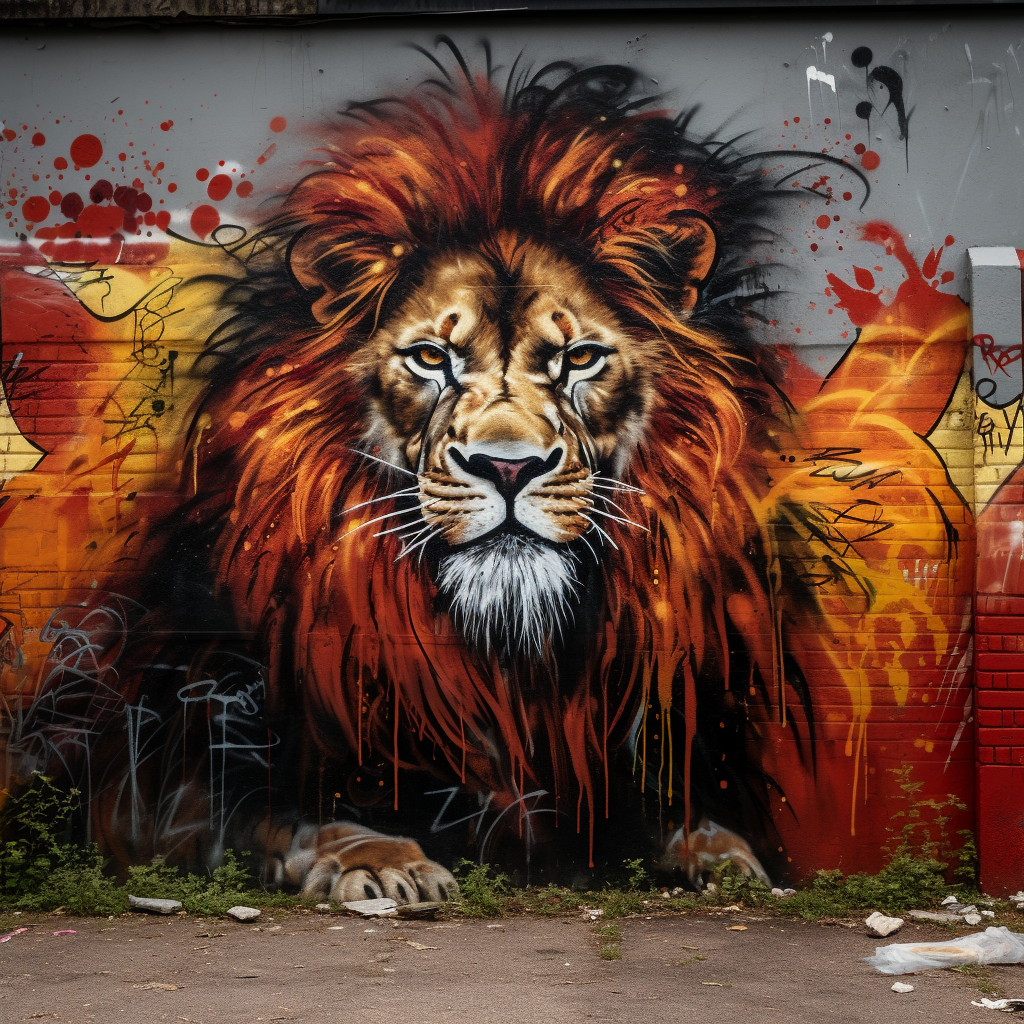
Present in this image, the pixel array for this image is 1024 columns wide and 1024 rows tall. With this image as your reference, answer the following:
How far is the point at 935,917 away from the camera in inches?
188

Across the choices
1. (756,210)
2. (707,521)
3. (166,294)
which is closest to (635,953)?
(707,521)

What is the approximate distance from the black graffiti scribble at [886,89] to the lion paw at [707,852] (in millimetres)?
3732

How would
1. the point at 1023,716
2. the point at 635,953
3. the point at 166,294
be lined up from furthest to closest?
the point at 166,294
the point at 1023,716
the point at 635,953

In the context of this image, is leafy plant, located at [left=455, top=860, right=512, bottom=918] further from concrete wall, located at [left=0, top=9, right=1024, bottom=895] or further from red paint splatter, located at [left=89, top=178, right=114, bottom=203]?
red paint splatter, located at [left=89, top=178, right=114, bottom=203]

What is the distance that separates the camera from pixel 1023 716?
4.96 meters

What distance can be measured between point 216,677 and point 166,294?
6.97 ft

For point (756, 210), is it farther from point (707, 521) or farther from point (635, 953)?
point (635, 953)

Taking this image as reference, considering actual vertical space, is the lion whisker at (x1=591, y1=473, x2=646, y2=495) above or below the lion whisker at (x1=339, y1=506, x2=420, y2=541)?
above

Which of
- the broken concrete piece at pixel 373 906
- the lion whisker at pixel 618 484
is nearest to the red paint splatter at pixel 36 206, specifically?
the lion whisker at pixel 618 484

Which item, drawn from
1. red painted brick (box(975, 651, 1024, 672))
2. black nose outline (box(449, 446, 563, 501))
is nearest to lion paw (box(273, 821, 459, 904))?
black nose outline (box(449, 446, 563, 501))

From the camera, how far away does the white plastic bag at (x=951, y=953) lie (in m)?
4.29

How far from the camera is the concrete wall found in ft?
16.9

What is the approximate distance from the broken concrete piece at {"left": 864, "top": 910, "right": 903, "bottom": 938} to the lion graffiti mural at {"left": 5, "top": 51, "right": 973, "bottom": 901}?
516mm

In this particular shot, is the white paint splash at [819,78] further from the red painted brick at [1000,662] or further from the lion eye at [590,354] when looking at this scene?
the red painted brick at [1000,662]
